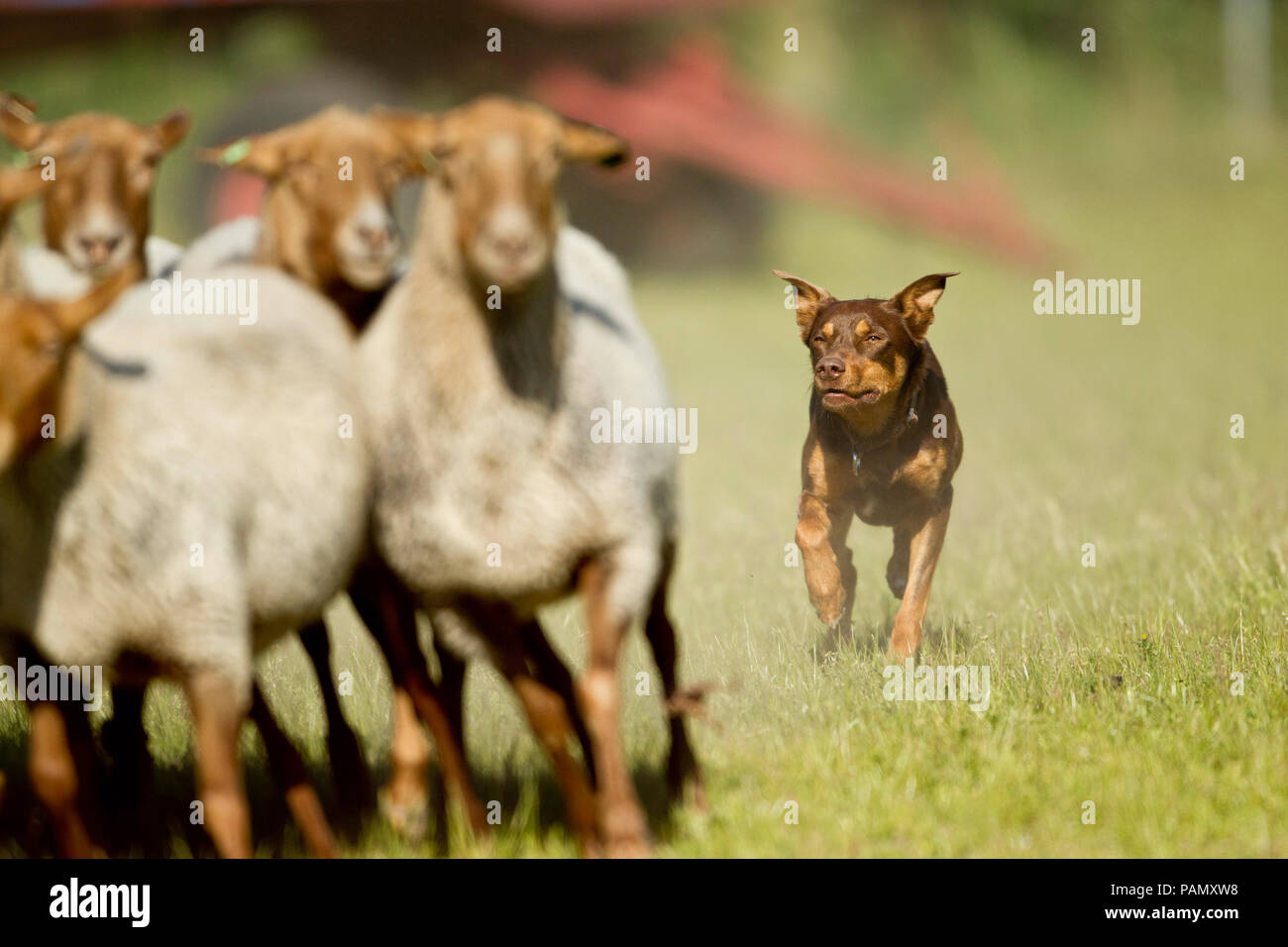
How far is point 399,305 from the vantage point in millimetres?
5238

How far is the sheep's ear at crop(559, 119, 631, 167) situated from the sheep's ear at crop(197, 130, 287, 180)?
1046 mm

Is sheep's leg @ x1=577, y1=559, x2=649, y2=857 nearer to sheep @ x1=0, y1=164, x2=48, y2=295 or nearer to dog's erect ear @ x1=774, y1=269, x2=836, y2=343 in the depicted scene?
sheep @ x1=0, y1=164, x2=48, y2=295

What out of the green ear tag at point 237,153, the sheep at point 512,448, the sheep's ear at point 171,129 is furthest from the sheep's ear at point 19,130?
the sheep at point 512,448

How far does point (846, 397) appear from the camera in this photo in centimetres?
712

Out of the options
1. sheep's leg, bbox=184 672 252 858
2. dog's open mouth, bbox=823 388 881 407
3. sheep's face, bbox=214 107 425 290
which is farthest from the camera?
dog's open mouth, bbox=823 388 881 407

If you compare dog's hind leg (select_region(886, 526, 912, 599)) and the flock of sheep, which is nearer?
the flock of sheep

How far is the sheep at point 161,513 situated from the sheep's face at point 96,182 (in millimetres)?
433

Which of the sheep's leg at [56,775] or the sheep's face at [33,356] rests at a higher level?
the sheep's face at [33,356]

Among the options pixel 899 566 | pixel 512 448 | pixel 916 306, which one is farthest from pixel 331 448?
pixel 899 566

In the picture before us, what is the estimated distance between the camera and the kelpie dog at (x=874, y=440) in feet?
23.5

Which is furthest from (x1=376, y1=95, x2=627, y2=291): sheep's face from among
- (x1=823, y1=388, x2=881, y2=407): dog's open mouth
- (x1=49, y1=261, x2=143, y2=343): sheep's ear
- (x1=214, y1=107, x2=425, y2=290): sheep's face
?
(x1=823, y1=388, x2=881, y2=407): dog's open mouth

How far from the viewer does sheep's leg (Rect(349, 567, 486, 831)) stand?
5.46 m

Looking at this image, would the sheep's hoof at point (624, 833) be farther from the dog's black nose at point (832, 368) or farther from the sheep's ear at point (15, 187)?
the dog's black nose at point (832, 368)

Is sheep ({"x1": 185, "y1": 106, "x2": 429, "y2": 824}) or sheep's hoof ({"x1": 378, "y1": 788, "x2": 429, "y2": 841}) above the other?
sheep ({"x1": 185, "y1": 106, "x2": 429, "y2": 824})
